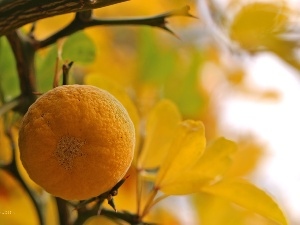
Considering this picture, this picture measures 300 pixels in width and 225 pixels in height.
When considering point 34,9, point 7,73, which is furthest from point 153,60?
point 34,9

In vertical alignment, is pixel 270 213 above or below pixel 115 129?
below

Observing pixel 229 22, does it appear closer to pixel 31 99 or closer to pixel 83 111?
pixel 31 99

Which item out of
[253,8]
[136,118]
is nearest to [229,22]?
[253,8]

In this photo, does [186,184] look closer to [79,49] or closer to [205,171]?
[205,171]

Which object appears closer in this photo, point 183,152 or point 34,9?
point 34,9

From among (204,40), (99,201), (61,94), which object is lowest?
(204,40)

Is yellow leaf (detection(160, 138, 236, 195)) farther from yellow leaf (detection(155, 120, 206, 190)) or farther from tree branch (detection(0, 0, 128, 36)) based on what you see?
tree branch (detection(0, 0, 128, 36))

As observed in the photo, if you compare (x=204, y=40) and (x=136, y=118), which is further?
(x=204, y=40)
